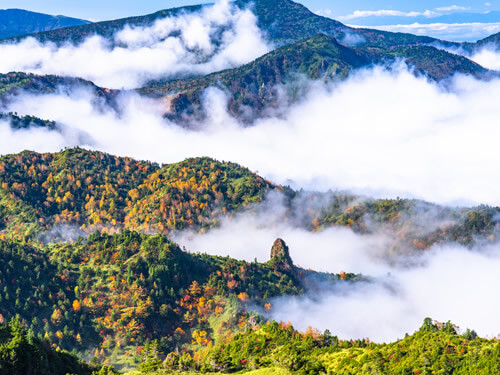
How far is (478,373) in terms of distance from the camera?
15100cm

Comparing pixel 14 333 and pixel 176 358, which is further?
pixel 176 358

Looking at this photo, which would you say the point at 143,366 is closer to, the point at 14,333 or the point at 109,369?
the point at 109,369

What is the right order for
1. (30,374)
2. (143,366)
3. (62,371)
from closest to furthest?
(30,374) → (62,371) → (143,366)

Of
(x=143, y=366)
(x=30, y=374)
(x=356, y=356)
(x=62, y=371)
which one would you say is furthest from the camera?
(x=356, y=356)

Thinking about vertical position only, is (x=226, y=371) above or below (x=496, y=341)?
below

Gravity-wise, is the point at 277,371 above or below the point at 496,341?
below

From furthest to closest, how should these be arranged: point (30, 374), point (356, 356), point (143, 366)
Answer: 1. point (356, 356)
2. point (143, 366)
3. point (30, 374)

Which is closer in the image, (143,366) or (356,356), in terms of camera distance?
(143,366)

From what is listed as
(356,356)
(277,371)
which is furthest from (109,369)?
(356,356)

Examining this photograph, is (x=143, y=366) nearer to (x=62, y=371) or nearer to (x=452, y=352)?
(x=62, y=371)

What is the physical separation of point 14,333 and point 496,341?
16394cm

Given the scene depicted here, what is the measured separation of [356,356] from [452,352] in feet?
114

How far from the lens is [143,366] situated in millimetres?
170125

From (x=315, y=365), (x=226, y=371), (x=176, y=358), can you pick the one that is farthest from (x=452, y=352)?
(x=176, y=358)
